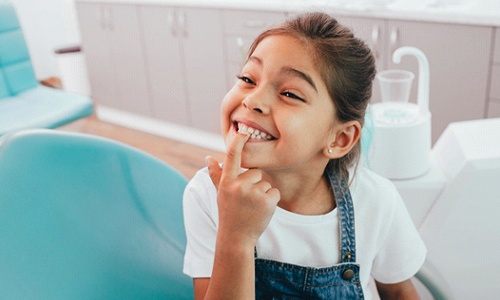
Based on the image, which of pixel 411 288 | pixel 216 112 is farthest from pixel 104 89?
pixel 411 288

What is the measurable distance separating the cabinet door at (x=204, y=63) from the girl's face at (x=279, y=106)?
7.48ft

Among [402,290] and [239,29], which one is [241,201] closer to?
[402,290]

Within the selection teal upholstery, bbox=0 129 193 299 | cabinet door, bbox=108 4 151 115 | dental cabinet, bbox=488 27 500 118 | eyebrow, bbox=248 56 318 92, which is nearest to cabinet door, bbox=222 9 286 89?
cabinet door, bbox=108 4 151 115

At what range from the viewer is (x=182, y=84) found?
347cm

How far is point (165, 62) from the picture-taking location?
3514 millimetres

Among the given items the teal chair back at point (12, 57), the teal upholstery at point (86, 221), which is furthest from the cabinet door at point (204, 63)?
the teal upholstery at point (86, 221)

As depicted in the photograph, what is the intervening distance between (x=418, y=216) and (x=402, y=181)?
95mm

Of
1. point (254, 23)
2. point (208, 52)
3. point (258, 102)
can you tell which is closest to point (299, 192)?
point (258, 102)

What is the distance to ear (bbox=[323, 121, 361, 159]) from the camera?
935mm

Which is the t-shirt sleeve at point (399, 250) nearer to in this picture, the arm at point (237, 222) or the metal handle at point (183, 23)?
the arm at point (237, 222)

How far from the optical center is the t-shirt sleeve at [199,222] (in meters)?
0.95

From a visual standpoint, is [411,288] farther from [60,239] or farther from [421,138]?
[60,239]

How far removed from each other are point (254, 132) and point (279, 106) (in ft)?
0.17

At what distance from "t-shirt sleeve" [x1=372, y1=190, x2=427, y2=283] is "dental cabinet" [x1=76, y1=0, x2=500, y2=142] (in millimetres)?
1200
